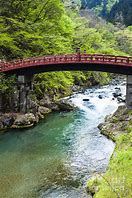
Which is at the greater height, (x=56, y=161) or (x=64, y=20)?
(x=64, y=20)

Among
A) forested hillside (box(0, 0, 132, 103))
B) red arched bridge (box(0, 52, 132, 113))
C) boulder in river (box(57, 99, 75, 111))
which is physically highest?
forested hillside (box(0, 0, 132, 103))

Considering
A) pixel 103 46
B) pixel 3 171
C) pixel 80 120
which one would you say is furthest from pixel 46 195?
pixel 103 46

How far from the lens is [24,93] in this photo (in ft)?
160

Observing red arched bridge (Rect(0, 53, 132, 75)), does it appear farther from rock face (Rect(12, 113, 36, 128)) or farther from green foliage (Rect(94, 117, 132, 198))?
green foliage (Rect(94, 117, 132, 198))

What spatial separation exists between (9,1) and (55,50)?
1000 cm

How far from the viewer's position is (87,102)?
58.6m

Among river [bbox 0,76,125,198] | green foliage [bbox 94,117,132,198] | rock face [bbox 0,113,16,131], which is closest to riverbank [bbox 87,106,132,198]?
green foliage [bbox 94,117,132,198]

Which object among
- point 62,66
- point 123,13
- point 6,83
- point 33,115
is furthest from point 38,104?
point 123,13

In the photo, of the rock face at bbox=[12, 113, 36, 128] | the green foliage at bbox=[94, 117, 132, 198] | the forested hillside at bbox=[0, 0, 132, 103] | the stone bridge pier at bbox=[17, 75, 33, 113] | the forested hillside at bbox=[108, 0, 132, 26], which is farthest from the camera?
the forested hillside at bbox=[108, 0, 132, 26]

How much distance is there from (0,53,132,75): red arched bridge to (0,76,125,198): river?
22.4 ft

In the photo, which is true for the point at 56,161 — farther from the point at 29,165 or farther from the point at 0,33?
the point at 0,33

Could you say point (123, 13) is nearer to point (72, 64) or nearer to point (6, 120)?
point (72, 64)

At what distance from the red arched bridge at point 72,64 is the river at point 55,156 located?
6.83 m

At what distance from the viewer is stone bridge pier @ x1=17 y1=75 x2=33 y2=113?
48156 millimetres
